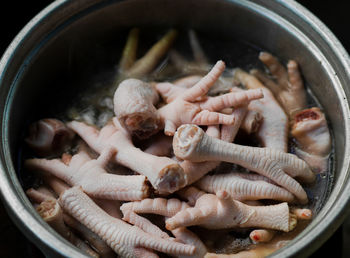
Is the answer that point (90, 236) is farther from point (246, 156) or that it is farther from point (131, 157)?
point (246, 156)

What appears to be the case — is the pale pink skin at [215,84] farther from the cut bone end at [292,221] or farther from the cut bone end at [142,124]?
the cut bone end at [292,221]

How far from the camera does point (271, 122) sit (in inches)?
53.1

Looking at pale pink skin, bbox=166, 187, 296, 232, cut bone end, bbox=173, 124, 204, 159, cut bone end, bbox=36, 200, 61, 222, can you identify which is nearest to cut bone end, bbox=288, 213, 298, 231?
pale pink skin, bbox=166, 187, 296, 232

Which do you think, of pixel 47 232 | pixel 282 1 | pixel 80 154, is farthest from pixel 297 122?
pixel 47 232

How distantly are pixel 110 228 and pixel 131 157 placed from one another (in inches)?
7.5

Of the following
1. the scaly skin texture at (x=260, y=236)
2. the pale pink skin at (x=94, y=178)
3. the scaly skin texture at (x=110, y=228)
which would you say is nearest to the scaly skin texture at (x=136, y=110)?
the pale pink skin at (x=94, y=178)

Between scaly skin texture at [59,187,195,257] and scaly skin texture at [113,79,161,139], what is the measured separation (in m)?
0.22

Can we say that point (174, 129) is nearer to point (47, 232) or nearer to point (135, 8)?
point (47, 232)

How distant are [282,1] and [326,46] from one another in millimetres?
196

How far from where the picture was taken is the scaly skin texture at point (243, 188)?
1216 millimetres

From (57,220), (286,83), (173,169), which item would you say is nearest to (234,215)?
(173,169)

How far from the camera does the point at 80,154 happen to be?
52.3 inches

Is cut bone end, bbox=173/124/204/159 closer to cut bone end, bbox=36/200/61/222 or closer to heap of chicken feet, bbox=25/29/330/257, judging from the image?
heap of chicken feet, bbox=25/29/330/257

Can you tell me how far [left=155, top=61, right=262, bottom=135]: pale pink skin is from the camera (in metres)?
1.27
